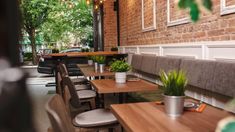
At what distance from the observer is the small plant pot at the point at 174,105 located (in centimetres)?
157

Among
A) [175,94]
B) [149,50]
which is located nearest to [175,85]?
[175,94]

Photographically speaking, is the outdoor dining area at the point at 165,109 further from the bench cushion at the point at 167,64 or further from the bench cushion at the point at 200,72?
the bench cushion at the point at 167,64

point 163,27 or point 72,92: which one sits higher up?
point 163,27

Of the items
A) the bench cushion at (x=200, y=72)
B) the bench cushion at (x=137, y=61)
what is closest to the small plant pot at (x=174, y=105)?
the bench cushion at (x=200, y=72)

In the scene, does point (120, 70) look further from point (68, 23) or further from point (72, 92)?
point (68, 23)

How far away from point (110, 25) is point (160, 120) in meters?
7.93

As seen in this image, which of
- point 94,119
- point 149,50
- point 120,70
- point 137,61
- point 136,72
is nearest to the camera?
point 94,119

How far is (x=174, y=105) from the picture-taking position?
5.19ft

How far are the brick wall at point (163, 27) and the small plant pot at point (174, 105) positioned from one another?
925 millimetres

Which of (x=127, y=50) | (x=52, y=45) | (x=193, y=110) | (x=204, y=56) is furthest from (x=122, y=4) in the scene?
(x=193, y=110)

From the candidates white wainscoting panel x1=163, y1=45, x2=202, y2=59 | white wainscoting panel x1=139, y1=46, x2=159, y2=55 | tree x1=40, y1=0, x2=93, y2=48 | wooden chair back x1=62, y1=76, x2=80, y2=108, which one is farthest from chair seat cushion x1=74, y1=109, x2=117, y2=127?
tree x1=40, y1=0, x2=93, y2=48

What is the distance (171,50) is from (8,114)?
178 inches

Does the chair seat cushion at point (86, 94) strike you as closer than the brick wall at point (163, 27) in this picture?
No

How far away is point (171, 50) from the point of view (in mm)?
4637
